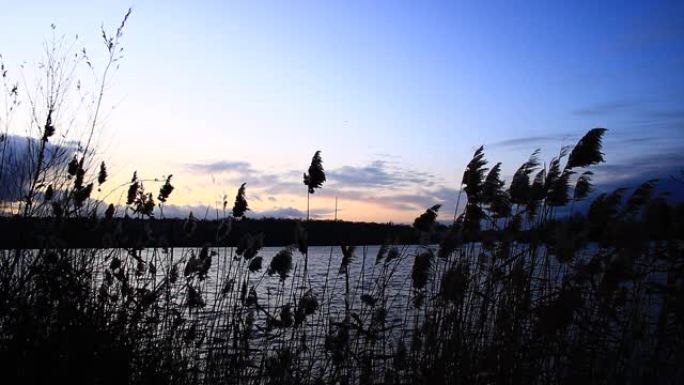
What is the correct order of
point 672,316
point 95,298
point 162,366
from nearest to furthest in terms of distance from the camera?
point 672,316, point 162,366, point 95,298

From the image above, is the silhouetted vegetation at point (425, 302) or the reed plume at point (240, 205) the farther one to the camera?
the reed plume at point (240, 205)

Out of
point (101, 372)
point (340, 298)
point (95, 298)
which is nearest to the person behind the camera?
point (101, 372)

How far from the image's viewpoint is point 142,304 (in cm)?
608

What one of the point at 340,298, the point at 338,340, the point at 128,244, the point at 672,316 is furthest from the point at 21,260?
the point at 340,298

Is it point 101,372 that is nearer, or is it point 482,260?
point 101,372

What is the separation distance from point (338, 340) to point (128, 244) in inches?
132

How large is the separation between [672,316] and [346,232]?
11.3 feet

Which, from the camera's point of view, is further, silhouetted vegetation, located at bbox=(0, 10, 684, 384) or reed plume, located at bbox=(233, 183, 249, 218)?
reed plume, located at bbox=(233, 183, 249, 218)

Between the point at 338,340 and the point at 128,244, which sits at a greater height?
the point at 128,244

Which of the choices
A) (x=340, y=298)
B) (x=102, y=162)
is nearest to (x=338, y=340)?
(x=102, y=162)

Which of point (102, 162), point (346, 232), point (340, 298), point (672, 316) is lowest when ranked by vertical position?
point (340, 298)

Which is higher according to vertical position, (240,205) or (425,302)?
(240,205)

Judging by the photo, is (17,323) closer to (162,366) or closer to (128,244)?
(162,366)

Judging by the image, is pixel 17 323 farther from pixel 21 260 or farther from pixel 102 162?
pixel 102 162
